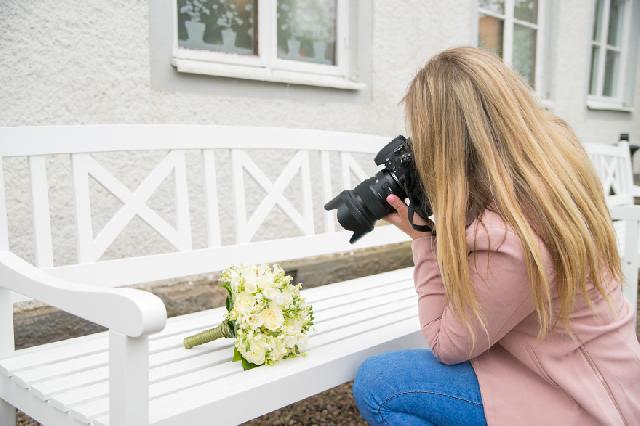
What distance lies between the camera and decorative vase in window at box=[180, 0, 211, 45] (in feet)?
10.6

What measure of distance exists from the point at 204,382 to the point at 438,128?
2.57 ft

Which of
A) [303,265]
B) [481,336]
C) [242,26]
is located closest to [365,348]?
[481,336]

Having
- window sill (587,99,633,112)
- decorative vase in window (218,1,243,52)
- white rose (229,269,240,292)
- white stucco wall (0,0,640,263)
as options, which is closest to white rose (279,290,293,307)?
white rose (229,269,240,292)

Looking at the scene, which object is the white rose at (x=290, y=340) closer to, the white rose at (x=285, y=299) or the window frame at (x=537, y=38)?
the white rose at (x=285, y=299)

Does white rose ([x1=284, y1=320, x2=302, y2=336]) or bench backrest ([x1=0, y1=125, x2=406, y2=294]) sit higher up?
bench backrest ([x1=0, y1=125, x2=406, y2=294])

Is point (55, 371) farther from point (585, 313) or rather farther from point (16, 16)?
point (16, 16)

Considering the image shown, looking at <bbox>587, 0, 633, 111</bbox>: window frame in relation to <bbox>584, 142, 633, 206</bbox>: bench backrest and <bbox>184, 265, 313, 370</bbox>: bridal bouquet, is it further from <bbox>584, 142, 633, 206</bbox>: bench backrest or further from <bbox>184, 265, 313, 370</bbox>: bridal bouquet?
<bbox>184, 265, 313, 370</bbox>: bridal bouquet

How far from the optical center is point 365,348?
1.66 m

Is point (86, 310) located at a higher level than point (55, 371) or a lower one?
higher

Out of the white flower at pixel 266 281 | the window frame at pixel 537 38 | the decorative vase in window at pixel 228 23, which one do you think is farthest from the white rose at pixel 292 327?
the window frame at pixel 537 38

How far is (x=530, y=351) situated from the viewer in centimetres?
141

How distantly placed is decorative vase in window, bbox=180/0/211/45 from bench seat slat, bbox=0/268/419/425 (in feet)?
5.64

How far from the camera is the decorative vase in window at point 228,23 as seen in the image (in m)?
3.40

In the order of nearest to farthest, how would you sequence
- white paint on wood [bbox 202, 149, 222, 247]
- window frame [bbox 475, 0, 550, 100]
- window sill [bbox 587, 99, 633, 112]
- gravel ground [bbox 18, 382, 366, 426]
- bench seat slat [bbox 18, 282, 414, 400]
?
bench seat slat [bbox 18, 282, 414, 400] < white paint on wood [bbox 202, 149, 222, 247] < gravel ground [bbox 18, 382, 366, 426] < window frame [bbox 475, 0, 550, 100] < window sill [bbox 587, 99, 633, 112]
